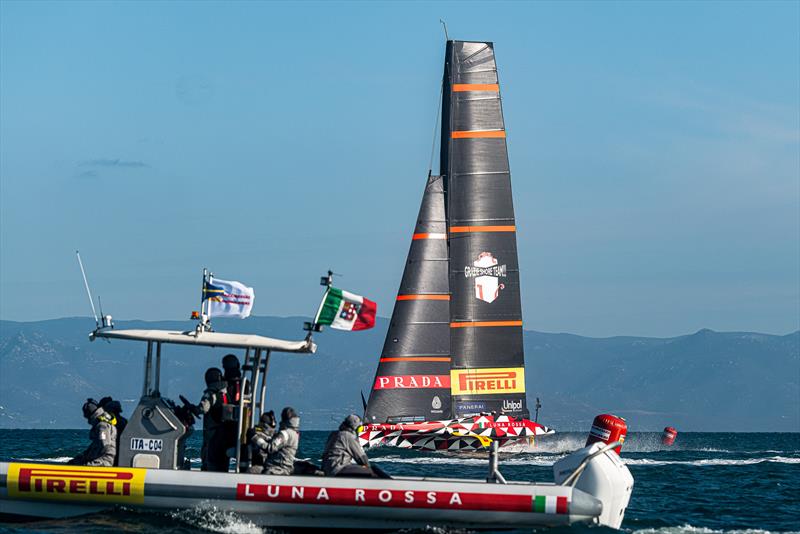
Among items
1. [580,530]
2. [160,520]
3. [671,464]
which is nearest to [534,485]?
[580,530]

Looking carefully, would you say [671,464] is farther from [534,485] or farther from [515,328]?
[534,485]

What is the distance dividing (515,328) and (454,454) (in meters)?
4.79

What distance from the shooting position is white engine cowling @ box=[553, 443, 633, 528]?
20.3 m

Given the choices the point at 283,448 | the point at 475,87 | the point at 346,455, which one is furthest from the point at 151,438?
the point at 475,87

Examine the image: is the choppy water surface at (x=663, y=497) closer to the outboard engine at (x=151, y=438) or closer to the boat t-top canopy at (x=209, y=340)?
the outboard engine at (x=151, y=438)

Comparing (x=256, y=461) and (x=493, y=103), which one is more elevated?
(x=493, y=103)

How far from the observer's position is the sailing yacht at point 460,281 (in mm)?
44844

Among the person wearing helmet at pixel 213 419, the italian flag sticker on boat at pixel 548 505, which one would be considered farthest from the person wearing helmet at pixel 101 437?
the italian flag sticker on boat at pixel 548 505

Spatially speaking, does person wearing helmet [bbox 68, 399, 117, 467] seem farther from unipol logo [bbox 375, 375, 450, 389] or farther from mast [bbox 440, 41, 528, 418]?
mast [bbox 440, 41, 528, 418]

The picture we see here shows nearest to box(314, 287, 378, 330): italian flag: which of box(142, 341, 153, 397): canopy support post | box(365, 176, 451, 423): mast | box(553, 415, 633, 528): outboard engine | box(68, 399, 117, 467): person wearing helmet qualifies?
box(142, 341, 153, 397): canopy support post

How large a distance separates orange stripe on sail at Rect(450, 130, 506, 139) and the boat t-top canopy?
25.4 metres

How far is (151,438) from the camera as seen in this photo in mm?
20531

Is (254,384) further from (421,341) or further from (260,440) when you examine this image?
(421,341)

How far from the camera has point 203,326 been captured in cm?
2031
